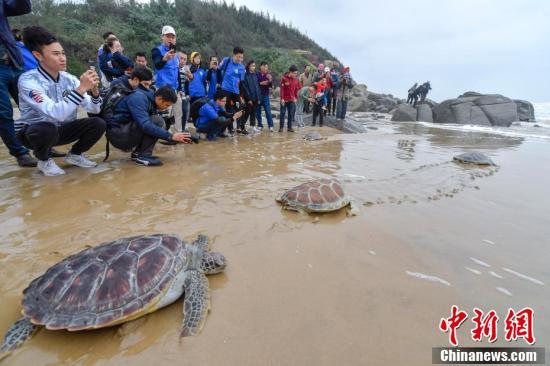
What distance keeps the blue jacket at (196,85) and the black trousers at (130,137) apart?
11.6ft

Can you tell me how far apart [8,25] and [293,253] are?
4750 millimetres

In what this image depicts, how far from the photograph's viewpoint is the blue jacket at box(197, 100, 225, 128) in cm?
683

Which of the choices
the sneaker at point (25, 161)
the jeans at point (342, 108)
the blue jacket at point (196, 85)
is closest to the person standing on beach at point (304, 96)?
the jeans at point (342, 108)

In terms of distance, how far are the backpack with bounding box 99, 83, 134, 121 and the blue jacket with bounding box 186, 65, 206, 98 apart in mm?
3237

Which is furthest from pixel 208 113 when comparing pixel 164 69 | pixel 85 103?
pixel 85 103

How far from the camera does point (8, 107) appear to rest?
384 cm

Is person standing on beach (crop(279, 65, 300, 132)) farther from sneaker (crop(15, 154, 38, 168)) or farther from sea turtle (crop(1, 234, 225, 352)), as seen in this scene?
sea turtle (crop(1, 234, 225, 352))

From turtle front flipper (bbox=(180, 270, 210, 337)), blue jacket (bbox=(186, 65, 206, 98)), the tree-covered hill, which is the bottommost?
turtle front flipper (bbox=(180, 270, 210, 337))

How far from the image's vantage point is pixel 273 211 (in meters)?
3.20

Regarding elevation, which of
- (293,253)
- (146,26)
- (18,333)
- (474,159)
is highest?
(146,26)

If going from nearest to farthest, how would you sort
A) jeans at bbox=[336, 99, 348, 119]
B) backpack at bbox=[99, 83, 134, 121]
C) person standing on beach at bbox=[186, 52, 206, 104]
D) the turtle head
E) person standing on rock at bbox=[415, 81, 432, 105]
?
the turtle head
backpack at bbox=[99, 83, 134, 121]
person standing on beach at bbox=[186, 52, 206, 104]
jeans at bbox=[336, 99, 348, 119]
person standing on rock at bbox=[415, 81, 432, 105]

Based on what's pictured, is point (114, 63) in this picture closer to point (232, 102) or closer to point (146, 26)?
point (232, 102)

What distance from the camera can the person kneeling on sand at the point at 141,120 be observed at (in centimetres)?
436

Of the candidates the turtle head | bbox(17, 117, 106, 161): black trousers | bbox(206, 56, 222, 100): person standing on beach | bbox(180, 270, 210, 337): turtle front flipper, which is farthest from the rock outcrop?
bbox(180, 270, 210, 337): turtle front flipper
